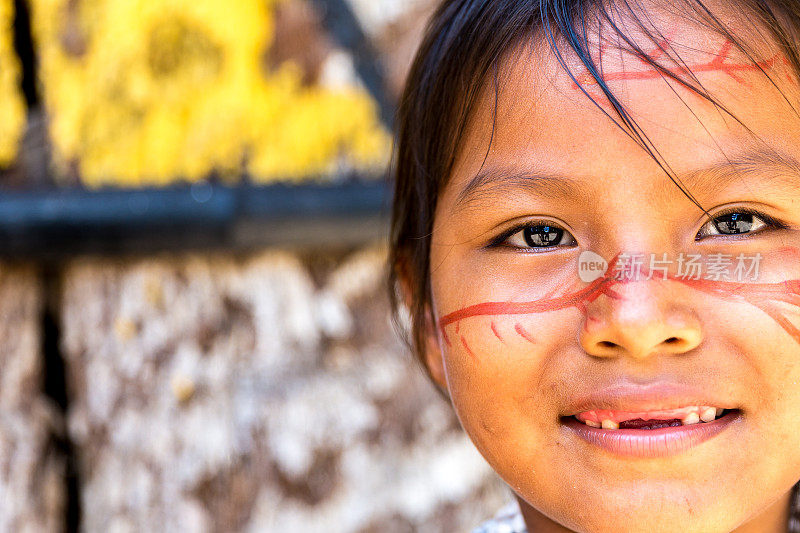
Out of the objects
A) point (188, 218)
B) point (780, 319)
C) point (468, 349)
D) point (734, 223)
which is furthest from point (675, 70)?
point (188, 218)

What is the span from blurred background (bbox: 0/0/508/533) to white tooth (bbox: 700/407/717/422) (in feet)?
2.66

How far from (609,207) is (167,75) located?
108 cm

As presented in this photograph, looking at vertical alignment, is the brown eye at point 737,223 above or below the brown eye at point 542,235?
above

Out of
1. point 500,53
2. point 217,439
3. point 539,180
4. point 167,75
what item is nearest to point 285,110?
point 167,75

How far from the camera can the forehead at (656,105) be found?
898mm

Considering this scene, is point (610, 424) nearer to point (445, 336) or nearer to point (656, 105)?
point (445, 336)

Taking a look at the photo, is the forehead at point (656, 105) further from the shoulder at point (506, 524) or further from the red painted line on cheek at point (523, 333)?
the shoulder at point (506, 524)

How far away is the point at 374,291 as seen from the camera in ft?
5.52

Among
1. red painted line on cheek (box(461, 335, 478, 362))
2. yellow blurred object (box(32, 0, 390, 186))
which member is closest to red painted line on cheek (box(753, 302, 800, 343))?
red painted line on cheek (box(461, 335, 478, 362))

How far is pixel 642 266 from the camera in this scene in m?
0.88

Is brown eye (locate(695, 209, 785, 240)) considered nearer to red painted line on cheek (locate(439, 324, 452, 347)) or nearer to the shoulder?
red painted line on cheek (locate(439, 324, 452, 347))

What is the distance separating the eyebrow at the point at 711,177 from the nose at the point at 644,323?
0.12 meters

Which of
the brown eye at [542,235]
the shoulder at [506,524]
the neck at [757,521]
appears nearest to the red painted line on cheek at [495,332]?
the brown eye at [542,235]

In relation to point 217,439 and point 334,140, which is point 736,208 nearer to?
point 334,140
